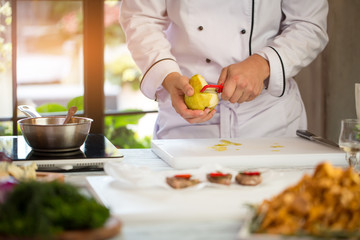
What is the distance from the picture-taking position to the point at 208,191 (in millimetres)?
1259

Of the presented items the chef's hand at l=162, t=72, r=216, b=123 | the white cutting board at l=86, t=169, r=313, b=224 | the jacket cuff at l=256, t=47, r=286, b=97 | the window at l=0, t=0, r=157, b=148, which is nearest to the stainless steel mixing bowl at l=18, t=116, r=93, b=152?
the white cutting board at l=86, t=169, r=313, b=224

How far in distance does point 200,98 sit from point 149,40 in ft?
1.22

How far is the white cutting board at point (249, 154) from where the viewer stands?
158 centimetres

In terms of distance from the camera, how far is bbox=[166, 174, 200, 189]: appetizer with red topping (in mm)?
1255

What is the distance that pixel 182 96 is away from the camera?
1892 mm

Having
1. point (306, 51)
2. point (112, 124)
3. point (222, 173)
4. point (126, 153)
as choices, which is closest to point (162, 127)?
point (126, 153)

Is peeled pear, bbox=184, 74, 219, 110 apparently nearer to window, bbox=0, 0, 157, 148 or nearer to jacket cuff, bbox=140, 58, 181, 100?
jacket cuff, bbox=140, 58, 181, 100

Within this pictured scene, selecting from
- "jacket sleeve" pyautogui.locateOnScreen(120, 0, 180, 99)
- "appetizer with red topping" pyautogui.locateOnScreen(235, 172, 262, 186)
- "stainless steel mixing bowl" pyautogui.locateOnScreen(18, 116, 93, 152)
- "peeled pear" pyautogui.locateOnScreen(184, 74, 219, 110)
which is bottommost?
"appetizer with red topping" pyautogui.locateOnScreen(235, 172, 262, 186)

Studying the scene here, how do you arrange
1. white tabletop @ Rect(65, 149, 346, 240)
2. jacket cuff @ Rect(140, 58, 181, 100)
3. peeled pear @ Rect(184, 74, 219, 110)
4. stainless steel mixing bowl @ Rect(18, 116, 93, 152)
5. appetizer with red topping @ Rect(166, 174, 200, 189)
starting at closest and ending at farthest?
white tabletop @ Rect(65, 149, 346, 240)
appetizer with red topping @ Rect(166, 174, 200, 189)
stainless steel mixing bowl @ Rect(18, 116, 93, 152)
peeled pear @ Rect(184, 74, 219, 110)
jacket cuff @ Rect(140, 58, 181, 100)

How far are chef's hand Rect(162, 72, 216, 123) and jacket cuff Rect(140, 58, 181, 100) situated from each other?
0.03m

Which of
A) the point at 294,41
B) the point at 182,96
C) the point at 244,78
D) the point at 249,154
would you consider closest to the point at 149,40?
the point at 182,96

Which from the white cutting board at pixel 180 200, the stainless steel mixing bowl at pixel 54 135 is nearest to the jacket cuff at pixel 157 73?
the stainless steel mixing bowl at pixel 54 135

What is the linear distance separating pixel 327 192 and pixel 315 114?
1.97 metres

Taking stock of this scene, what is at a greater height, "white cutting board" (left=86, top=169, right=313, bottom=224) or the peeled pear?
the peeled pear
